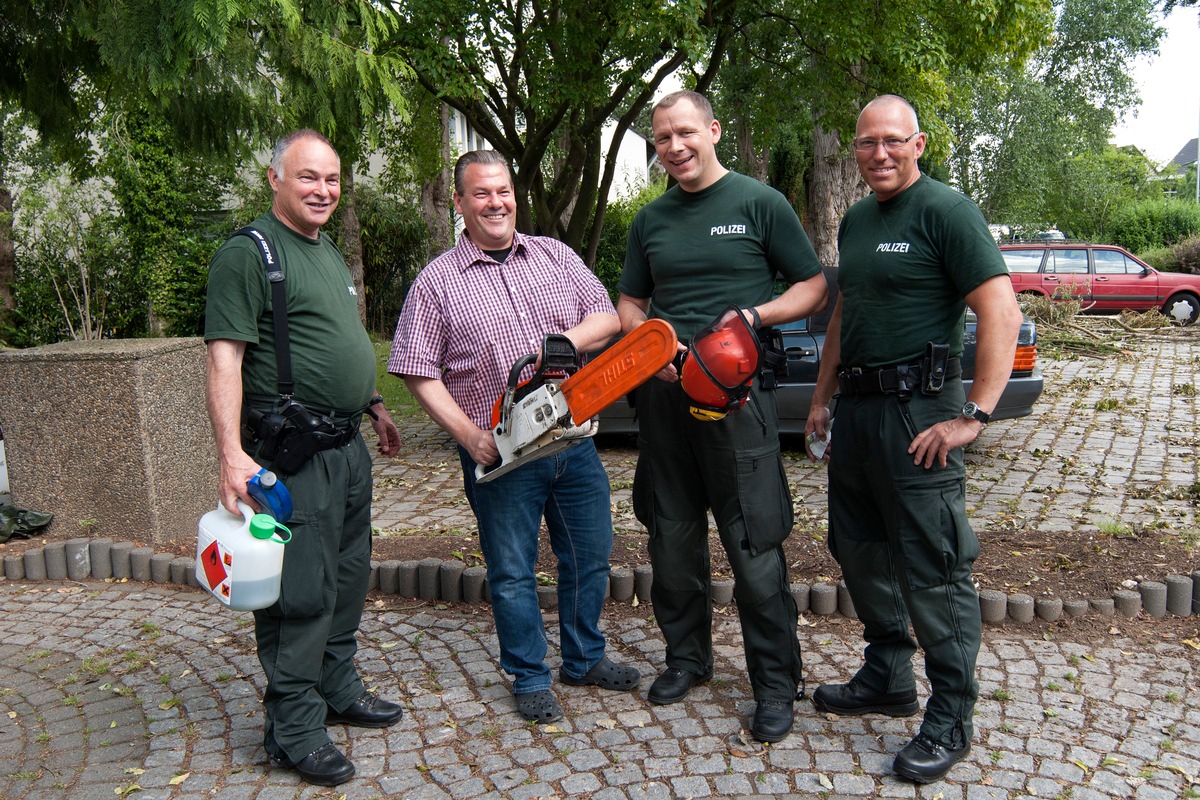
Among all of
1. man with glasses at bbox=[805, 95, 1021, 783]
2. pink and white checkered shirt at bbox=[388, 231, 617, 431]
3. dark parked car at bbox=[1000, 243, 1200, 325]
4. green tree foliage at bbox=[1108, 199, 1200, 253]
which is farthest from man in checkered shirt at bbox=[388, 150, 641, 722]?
green tree foliage at bbox=[1108, 199, 1200, 253]

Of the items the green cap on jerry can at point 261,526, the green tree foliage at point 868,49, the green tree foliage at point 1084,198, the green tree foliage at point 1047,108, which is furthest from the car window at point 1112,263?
the green cap on jerry can at point 261,526

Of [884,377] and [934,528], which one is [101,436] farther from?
[934,528]

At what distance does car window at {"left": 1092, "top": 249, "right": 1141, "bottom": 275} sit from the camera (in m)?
19.2

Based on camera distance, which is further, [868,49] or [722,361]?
[868,49]

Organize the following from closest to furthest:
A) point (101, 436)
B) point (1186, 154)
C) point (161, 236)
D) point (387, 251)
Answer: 1. point (101, 436)
2. point (161, 236)
3. point (387, 251)
4. point (1186, 154)

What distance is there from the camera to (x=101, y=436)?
552 cm

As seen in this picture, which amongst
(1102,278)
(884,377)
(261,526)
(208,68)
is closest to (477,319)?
(261,526)

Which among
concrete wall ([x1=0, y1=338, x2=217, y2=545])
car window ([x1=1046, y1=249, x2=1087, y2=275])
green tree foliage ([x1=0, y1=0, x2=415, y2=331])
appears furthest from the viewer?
car window ([x1=1046, y1=249, x2=1087, y2=275])

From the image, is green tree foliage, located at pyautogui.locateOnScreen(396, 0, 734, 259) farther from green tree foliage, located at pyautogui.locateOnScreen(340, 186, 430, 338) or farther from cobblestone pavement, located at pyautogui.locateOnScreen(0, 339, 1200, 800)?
green tree foliage, located at pyautogui.locateOnScreen(340, 186, 430, 338)

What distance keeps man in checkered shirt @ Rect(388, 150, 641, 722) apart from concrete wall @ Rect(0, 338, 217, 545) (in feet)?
8.95

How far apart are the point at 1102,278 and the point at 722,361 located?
61.9ft

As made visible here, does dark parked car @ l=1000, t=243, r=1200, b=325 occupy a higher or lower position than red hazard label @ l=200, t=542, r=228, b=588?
higher

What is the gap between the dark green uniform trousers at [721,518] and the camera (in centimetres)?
338

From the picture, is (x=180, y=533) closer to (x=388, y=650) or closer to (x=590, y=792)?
(x=388, y=650)
